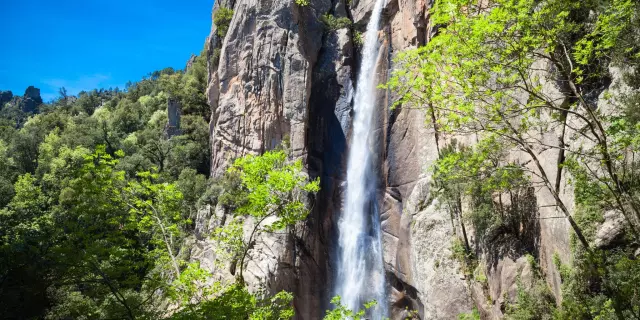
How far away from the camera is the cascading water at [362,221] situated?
2150cm

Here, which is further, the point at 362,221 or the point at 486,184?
the point at 362,221

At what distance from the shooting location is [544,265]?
12250 mm

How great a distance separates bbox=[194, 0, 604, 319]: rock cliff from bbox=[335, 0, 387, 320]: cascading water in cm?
62

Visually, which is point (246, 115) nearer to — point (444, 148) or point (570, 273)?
point (444, 148)

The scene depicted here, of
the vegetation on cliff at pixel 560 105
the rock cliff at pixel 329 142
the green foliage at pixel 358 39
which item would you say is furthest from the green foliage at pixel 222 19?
the vegetation on cliff at pixel 560 105

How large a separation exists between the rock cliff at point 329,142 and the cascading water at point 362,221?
62cm

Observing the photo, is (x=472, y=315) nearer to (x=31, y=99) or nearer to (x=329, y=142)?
(x=329, y=142)

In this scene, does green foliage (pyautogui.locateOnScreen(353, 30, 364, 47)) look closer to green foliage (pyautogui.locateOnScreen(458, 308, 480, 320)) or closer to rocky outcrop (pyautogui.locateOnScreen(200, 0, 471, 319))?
rocky outcrop (pyautogui.locateOnScreen(200, 0, 471, 319))

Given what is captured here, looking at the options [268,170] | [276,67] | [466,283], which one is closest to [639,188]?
[466,283]

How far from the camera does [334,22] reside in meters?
27.9

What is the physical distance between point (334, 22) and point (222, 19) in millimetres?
10009

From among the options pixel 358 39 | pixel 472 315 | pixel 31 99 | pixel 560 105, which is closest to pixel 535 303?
pixel 472 315

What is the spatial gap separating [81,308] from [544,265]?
2027cm

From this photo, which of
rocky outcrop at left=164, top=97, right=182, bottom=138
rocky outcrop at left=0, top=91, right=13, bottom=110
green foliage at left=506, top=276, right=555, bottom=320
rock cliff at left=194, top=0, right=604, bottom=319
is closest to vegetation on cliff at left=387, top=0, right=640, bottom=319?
green foliage at left=506, top=276, right=555, bottom=320
